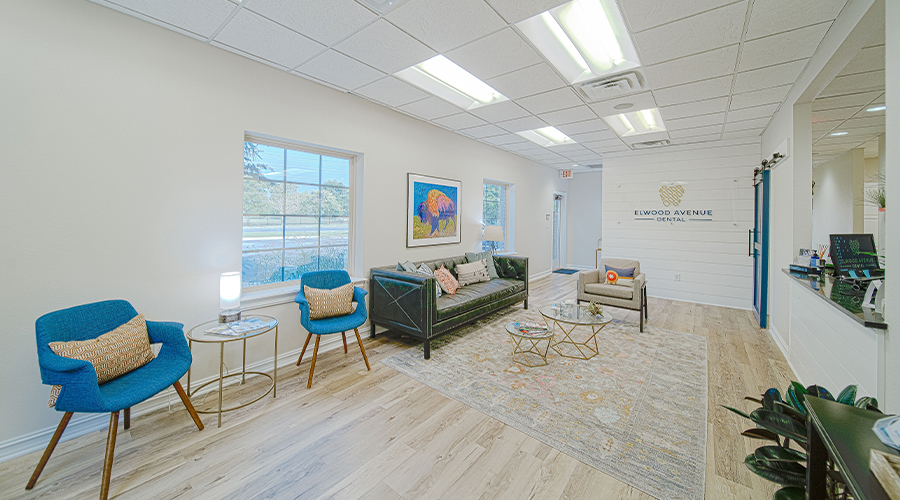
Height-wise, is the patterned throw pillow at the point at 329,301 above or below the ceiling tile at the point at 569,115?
below

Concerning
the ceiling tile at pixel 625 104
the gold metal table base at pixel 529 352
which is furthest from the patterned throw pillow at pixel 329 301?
the ceiling tile at pixel 625 104

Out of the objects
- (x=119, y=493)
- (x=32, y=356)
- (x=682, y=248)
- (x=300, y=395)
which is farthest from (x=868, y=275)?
(x=32, y=356)

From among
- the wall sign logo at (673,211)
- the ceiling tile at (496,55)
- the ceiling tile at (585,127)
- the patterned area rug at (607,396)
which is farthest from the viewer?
the wall sign logo at (673,211)

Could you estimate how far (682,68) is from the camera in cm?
292

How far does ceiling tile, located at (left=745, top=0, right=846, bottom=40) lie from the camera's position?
2.08 m

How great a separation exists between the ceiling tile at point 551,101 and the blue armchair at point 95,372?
12.4 feet

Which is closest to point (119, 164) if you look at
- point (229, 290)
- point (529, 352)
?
point (229, 290)

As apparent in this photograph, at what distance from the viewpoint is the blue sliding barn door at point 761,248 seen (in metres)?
4.38

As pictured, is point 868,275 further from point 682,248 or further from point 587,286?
point 682,248

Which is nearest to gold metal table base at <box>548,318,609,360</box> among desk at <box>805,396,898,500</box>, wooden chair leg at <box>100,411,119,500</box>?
desk at <box>805,396,898,500</box>

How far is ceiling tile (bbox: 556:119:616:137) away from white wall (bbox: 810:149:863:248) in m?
4.29

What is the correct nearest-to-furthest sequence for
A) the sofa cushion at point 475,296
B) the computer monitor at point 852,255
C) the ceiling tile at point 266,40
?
the ceiling tile at point 266,40 < the computer monitor at point 852,255 < the sofa cushion at point 475,296

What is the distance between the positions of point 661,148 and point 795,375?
422 cm

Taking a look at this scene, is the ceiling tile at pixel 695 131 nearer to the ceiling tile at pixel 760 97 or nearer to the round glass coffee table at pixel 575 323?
the ceiling tile at pixel 760 97
